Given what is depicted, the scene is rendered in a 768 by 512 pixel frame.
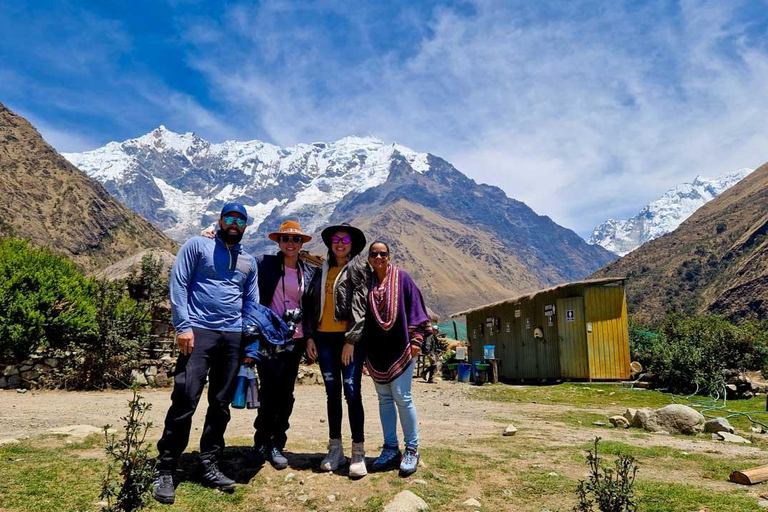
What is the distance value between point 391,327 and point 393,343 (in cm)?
16

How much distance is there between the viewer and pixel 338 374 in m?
4.50

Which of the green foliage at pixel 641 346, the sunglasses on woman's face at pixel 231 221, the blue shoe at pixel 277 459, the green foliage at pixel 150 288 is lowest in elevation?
the blue shoe at pixel 277 459

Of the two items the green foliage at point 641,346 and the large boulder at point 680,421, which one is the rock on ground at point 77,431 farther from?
the green foliage at point 641,346

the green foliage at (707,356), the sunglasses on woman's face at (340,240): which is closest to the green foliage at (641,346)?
the green foliage at (707,356)

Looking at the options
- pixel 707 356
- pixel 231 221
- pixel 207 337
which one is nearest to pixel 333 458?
pixel 207 337

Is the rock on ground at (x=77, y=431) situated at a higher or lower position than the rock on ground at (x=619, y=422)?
higher

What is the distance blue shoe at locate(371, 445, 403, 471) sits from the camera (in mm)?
4562

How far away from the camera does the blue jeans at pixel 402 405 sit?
443 cm

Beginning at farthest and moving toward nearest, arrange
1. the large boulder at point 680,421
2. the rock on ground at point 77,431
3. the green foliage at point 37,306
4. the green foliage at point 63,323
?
1. the green foliage at point 63,323
2. the green foliage at point 37,306
3. the large boulder at point 680,421
4. the rock on ground at point 77,431

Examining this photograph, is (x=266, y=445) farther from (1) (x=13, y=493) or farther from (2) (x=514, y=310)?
(2) (x=514, y=310)

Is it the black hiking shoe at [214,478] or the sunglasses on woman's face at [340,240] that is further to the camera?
the sunglasses on woman's face at [340,240]

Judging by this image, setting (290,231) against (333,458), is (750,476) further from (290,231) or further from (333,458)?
(290,231)

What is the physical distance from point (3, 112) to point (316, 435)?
408ft

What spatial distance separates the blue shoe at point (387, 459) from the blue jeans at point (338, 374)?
282 millimetres
